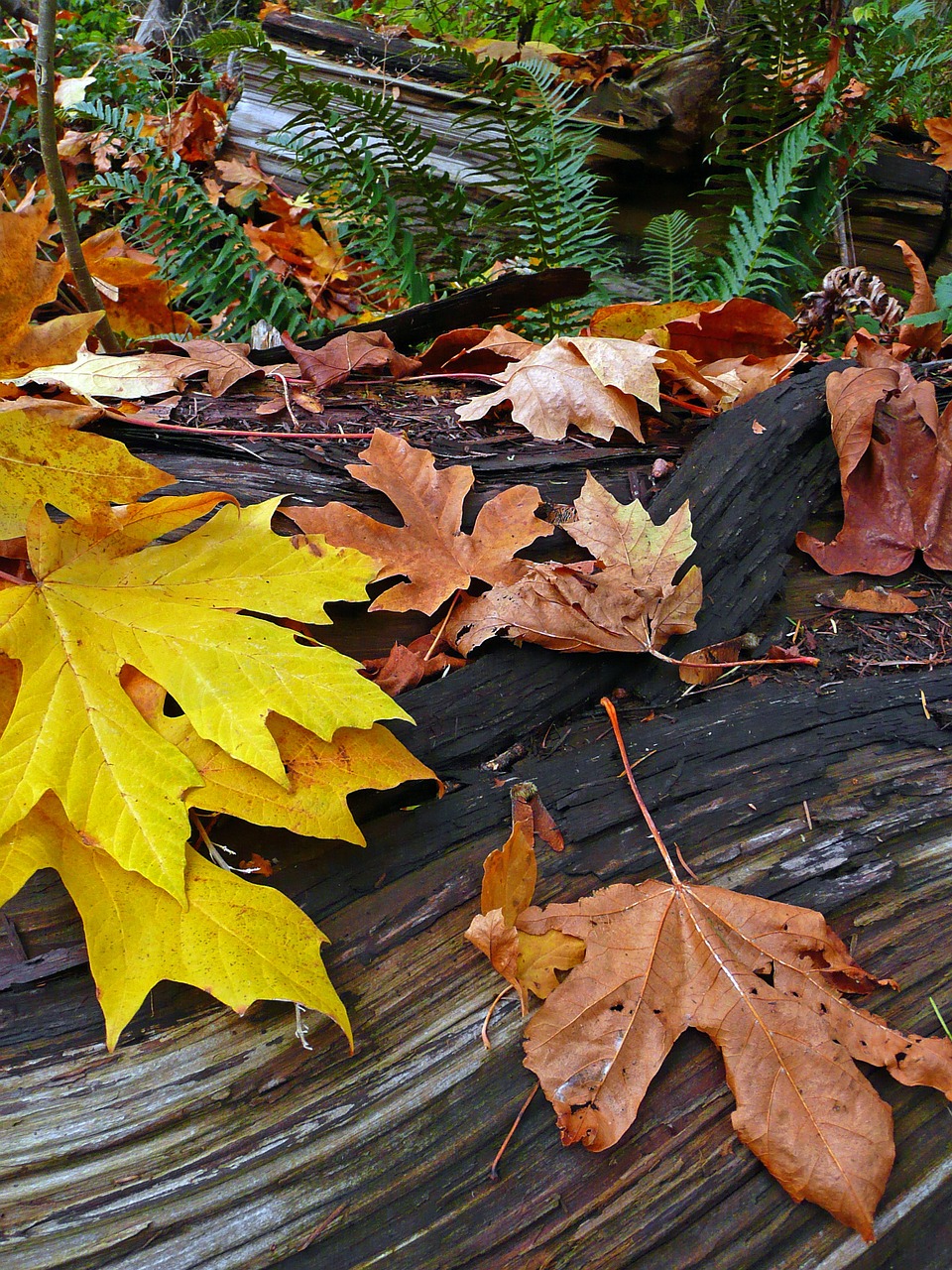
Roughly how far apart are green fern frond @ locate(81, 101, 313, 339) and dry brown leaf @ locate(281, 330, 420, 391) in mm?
992

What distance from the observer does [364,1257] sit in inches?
31.2

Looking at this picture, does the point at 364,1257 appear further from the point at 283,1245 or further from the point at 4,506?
the point at 4,506

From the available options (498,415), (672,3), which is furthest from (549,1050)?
(672,3)

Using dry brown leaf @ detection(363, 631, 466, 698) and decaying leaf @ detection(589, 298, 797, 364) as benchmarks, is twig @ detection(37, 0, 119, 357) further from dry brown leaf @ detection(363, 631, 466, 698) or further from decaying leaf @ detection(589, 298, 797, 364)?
decaying leaf @ detection(589, 298, 797, 364)

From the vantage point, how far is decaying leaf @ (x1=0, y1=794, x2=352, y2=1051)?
2.75ft

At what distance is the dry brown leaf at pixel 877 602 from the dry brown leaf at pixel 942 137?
332 cm

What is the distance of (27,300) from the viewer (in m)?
1.09

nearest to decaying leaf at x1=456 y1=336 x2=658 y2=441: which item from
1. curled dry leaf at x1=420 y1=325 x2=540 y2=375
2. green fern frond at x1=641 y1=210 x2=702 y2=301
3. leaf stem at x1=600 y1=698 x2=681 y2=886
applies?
curled dry leaf at x1=420 y1=325 x2=540 y2=375

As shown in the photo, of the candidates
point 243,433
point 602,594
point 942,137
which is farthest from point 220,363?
point 942,137

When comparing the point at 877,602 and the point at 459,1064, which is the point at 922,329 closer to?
the point at 877,602

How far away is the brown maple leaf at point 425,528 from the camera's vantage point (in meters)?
1.33

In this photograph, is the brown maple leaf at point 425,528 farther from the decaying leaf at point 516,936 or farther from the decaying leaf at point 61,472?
the decaying leaf at point 516,936

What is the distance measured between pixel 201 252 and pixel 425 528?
2.23 meters

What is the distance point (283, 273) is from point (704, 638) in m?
2.77
